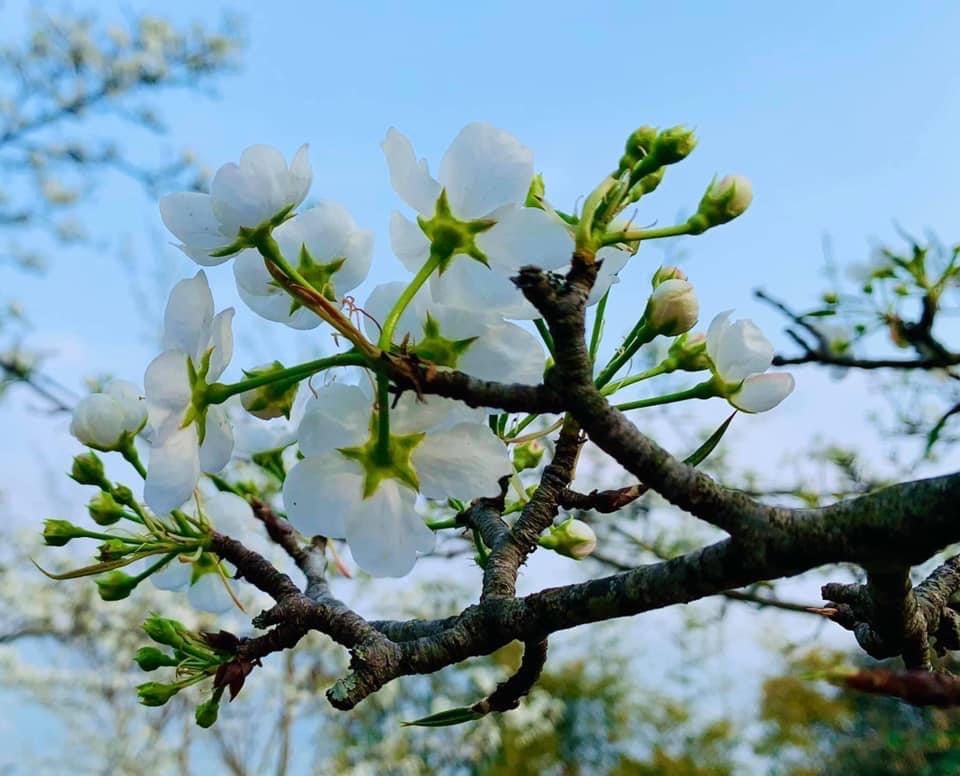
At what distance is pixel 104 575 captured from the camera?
705 millimetres

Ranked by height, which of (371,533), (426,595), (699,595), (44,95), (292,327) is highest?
(44,95)

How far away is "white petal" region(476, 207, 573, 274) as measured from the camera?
0.43 meters

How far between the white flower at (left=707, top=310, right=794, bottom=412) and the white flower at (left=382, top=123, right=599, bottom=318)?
0.41ft

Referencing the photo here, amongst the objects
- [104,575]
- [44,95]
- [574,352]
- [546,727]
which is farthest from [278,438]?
[546,727]

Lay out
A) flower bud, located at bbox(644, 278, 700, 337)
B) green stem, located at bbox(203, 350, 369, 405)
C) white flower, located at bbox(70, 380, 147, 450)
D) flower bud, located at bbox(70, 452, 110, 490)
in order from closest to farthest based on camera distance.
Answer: green stem, located at bbox(203, 350, 369, 405) < flower bud, located at bbox(644, 278, 700, 337) < white flower, located at bbox(70, 380, 147, 450) < flower bud, located at bbox(70, 452, 110, 490)

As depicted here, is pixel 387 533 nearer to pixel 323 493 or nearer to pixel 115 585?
pixel 323 493

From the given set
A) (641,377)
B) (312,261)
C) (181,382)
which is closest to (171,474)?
(181,382)

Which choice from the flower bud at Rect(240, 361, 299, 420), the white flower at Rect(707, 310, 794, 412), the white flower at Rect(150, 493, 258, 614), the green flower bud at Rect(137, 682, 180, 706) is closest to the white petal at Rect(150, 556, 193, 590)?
the white flower at Rect(150, 493, 258, 614)

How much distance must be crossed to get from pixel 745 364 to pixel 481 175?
0.60 ft

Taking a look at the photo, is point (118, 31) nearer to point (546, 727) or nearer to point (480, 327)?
point (480, 327)

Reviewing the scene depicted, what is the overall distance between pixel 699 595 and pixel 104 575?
536 mm

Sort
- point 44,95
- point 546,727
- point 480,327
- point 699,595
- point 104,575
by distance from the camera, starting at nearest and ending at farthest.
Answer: point 699,595 → point 480,327 → point 104,575 → point 44,95 → point 546,727

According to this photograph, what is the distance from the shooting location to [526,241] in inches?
17.5

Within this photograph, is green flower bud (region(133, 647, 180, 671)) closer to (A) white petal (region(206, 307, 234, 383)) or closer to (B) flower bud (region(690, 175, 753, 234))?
(A) white petal (region(206, 307, 234, 383))
